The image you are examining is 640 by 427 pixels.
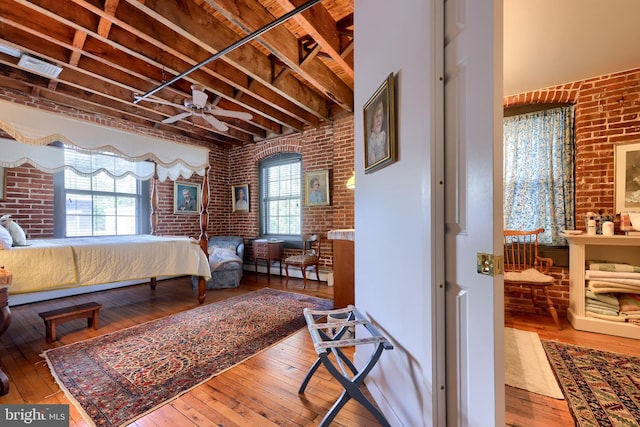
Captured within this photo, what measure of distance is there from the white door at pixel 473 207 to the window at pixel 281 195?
13.7ft

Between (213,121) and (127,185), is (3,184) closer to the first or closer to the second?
(127,185)

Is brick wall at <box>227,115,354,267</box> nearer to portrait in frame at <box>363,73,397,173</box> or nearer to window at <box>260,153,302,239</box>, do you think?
window at <box>260,153,302,239</box>

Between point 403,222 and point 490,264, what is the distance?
456 mm

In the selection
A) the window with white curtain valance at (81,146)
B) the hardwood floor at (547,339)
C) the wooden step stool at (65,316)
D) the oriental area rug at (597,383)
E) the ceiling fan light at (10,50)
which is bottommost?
the hardwood floor at (547,339)

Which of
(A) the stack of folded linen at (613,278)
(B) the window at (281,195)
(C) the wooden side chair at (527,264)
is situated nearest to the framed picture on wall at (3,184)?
(B) the window at (281,195)

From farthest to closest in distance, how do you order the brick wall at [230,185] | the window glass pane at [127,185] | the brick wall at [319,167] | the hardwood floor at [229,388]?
the window glass pane at [127,185]
the brick wall at [319,167]
the brick wall at [230,185]
the hardwood floor at [229,388]

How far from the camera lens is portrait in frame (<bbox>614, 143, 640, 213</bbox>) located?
8.65 feet

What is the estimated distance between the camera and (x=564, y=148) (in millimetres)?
2924

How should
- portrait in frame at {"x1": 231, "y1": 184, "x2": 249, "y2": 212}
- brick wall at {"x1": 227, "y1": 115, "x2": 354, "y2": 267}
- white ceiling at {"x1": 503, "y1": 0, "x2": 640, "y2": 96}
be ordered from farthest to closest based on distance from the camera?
portrait in frame at {"x1": 231, "y1": 184, "x2": 249, "y2": 212}
brick wall at {"x1": 227, "y1": 115, "x2": 354, "y2": 267}
white ceiling at {"x1": 503, "y1": 0, "x2": 640, "y2": 96}

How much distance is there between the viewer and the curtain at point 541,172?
2.93 meters

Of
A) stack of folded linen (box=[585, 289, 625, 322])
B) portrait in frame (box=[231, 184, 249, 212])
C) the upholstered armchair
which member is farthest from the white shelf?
portrait in frame (box=[231, 184, 249, 212])

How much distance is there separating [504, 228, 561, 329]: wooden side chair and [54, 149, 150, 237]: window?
5.25 meters

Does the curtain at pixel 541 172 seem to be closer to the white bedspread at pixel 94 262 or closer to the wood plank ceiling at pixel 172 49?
the wood plank ceiling at pixel 172 49

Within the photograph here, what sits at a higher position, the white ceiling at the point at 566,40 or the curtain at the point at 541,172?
the white ceiling at the point at 566,40
